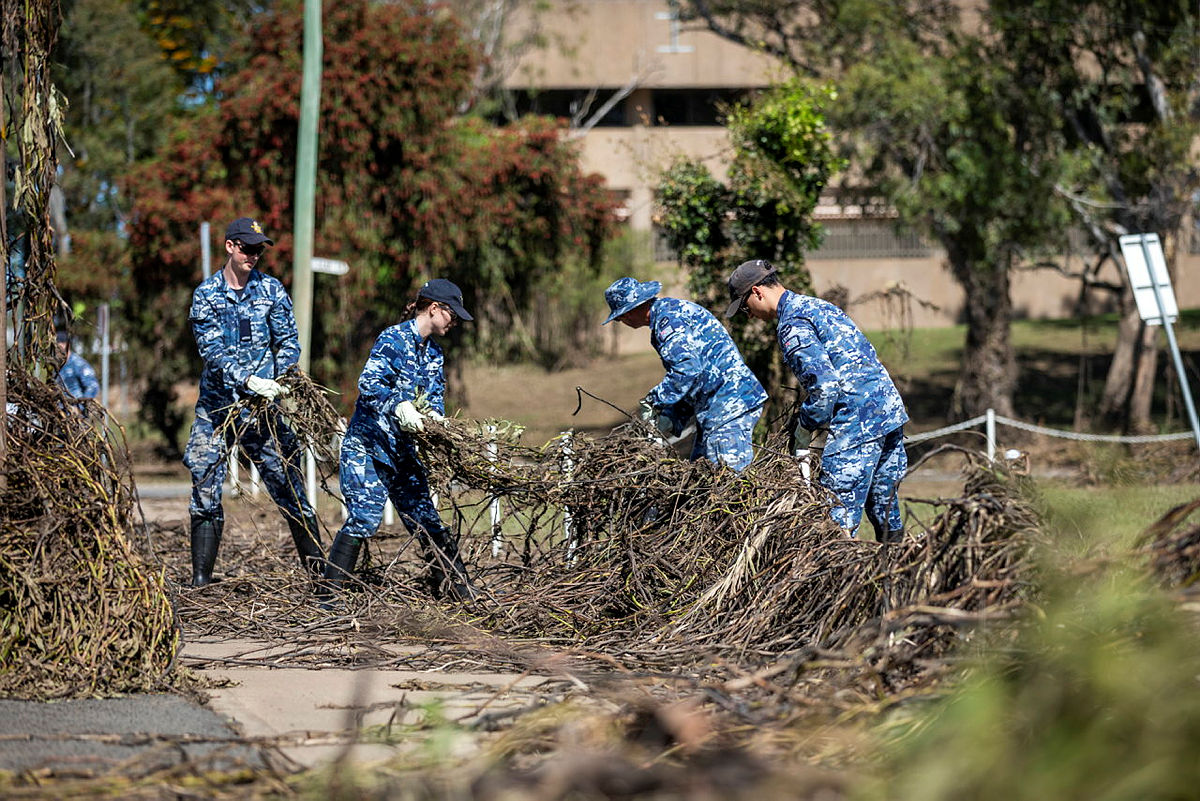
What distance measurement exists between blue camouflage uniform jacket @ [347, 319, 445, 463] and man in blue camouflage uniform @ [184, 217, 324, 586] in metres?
0.57

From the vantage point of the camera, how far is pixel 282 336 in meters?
7.91

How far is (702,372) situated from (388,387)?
165 cm

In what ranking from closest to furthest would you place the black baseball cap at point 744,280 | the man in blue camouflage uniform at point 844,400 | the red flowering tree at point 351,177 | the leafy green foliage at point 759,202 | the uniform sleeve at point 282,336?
the man in blue camouflage uniform at point 844,400, the black baseball cap at point 744,280, the uniform sleeve at point 282,336, the leafy green foliage at point 759,202, the red flowering tree at point 351,177

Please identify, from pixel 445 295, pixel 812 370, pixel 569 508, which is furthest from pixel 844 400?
pixel 445 295

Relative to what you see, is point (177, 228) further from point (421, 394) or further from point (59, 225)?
point (421, 394)

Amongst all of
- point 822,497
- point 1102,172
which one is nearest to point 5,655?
point 822,497

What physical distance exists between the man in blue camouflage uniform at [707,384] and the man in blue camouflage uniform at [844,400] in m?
0.62

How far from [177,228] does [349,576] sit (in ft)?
44.9

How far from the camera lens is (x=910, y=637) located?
448 cm

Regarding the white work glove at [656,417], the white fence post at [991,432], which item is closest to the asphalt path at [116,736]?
the white work glove at [656,417]

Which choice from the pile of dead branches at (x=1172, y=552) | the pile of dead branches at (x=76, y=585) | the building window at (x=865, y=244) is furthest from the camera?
the building window at (x=865, y=244)

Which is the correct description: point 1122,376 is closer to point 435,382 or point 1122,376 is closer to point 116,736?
point 435,382

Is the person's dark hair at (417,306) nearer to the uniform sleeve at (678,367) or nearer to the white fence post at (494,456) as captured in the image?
the white fence post at (494,456)

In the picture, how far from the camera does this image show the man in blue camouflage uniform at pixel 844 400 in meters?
6.58
